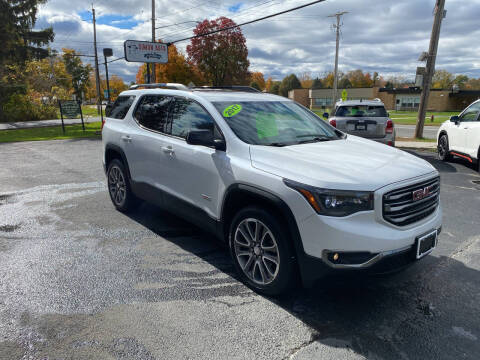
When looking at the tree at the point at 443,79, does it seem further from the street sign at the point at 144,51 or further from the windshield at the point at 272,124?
the windshield at the point at 272,124

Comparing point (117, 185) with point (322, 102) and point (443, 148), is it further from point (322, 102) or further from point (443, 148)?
point (322, 102)

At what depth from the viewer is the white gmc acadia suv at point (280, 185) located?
2762 millimetres


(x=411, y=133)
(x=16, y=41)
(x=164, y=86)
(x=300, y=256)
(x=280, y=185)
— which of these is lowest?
(x=411, y=133)

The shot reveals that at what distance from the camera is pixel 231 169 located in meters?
3.41

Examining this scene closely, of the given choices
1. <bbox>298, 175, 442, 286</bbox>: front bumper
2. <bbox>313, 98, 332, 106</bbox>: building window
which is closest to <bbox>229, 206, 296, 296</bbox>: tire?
<bbox>298, 175, 442, 286</bbox>: front bumper

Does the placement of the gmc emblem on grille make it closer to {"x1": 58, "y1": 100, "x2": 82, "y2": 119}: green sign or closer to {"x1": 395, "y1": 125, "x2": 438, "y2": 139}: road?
{"x1": 395, "y1": 125, "x2": 438, "y2": 139}: road

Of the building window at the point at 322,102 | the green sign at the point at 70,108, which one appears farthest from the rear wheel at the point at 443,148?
the building window at the point at 322,102

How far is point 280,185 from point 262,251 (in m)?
0.68

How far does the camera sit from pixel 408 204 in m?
3.01

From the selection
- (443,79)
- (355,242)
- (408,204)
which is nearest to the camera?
(355,242)

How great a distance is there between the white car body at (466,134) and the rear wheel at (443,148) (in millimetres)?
168

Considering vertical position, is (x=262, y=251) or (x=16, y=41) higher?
(x=16, y=41)

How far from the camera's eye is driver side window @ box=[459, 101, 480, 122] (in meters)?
8.85

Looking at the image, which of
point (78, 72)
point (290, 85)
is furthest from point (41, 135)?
point (290, 85)
